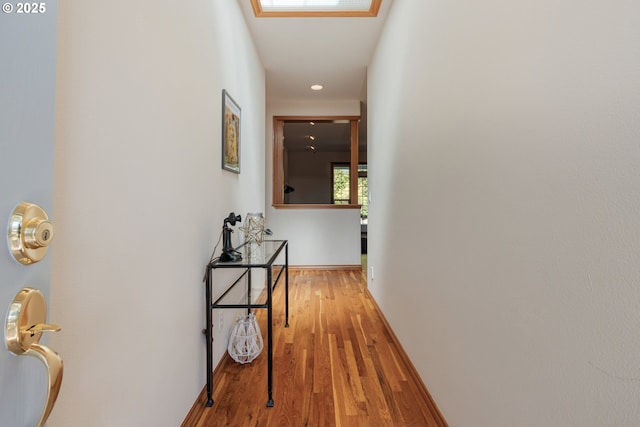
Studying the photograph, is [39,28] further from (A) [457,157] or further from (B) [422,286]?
(B) [422,286]

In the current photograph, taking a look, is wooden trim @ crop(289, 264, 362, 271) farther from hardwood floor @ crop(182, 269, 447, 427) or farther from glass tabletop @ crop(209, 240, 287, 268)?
glass tabletop @ crop(209, 240, 287, 268)

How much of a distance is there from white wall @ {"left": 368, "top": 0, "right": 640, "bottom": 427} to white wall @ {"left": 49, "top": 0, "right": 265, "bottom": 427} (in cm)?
119

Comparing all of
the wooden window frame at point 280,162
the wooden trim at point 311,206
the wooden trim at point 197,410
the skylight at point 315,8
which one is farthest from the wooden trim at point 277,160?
the wooden trim at point 197,410

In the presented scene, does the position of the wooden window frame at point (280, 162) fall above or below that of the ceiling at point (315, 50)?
below

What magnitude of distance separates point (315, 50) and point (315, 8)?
2.16 feet

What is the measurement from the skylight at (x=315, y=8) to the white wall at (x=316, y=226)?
231 cm

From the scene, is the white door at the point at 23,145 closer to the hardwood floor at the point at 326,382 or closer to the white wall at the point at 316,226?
the hardwood floor at the point at 326,382

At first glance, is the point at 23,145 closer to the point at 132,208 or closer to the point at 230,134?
the point at 132,208

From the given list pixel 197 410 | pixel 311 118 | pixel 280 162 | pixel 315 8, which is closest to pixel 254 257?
pixel 197 410

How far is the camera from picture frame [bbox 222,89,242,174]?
2037 millimetres

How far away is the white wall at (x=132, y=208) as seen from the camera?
30.7 inches

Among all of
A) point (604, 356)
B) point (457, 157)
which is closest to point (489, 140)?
point (457, 157)

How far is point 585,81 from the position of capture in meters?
0.68

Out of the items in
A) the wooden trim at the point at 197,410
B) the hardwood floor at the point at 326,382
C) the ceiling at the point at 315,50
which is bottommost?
the hardwood floor at the point at 326,382
